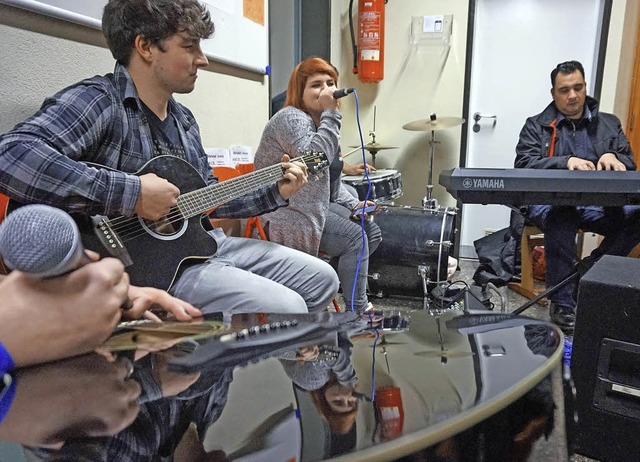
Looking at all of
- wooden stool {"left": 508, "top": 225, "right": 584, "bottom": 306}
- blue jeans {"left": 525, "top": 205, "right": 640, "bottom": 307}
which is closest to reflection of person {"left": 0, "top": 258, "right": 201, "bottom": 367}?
blue jeans {"left": 525, "top": 205, "right": 640, "bottom": 307}

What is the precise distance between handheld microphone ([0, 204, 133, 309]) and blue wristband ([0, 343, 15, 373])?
92 millimetres

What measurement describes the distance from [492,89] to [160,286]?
3.30 meters

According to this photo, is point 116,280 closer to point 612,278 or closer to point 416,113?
point 612,278

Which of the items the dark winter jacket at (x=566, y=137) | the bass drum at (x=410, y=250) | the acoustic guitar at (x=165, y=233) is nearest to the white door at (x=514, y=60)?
the dark winter jacket at (x=566, y=137)

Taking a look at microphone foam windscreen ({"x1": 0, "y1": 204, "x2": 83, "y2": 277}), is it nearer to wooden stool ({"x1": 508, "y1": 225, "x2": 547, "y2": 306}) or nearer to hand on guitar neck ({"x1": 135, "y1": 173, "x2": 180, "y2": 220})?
hand on guitar neck ({"x1": 135, "y1": 173, "x2": 180, "y2": 220})

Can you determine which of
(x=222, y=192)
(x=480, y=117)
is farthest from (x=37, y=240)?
(x=480, y=117)

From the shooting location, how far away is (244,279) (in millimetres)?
1154

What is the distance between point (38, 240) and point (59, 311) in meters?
0.09

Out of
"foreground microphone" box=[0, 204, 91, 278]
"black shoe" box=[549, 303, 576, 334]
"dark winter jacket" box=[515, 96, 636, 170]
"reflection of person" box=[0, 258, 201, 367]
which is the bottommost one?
"black shoe" box=[549, 303, 576, 334]

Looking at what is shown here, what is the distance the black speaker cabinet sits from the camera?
1095 mm

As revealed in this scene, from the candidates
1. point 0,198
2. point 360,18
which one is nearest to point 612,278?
point 0,198

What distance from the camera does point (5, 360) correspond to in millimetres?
459

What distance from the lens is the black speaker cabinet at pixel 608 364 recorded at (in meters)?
1.09

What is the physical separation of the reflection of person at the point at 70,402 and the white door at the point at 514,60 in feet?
11.9
